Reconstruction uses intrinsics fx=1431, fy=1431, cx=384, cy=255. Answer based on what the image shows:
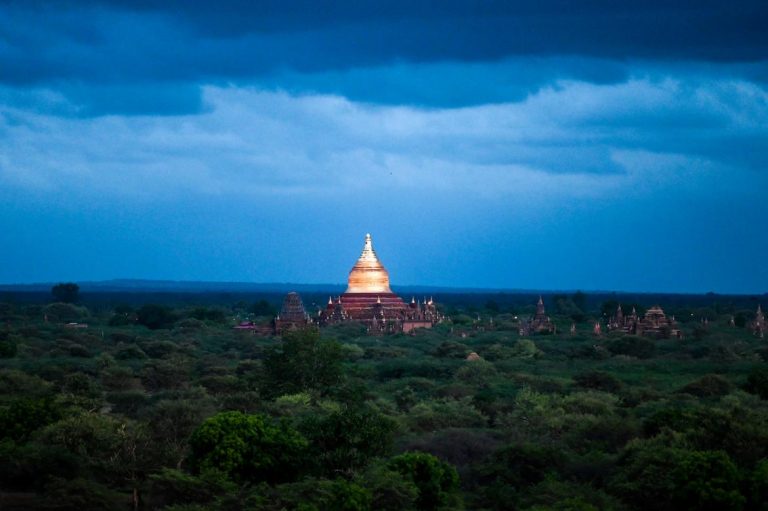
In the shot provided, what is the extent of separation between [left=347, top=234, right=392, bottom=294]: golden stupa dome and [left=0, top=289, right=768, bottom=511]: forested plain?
3247cm

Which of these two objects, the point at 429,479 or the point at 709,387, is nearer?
the point at 429,479

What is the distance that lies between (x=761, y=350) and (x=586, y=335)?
1734 cm

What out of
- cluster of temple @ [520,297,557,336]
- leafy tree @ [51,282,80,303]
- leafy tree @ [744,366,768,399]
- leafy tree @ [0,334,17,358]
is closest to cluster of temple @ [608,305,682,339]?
cluster of temple @ [520,297,557,336]

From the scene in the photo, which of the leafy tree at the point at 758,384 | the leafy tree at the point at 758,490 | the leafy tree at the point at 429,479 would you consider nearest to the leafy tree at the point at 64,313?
the leafy tree at the point at 758,384

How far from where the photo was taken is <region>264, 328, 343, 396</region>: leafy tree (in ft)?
149

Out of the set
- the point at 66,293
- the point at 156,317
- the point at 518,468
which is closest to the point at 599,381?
the point at 518,468

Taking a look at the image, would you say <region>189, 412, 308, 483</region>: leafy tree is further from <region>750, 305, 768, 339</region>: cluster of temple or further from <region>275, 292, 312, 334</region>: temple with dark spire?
<region>750, 305, 768, 339</region>: cluster of temple

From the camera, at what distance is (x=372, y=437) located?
31.3m

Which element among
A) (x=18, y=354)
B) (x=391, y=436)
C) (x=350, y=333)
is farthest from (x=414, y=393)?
(x=350, y=333)

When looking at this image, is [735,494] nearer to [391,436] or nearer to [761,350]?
[391,436]

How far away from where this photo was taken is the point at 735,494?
27.4m

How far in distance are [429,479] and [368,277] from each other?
207 feet

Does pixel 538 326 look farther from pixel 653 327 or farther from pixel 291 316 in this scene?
pixel 291 316

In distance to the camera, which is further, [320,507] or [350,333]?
[350,333]
